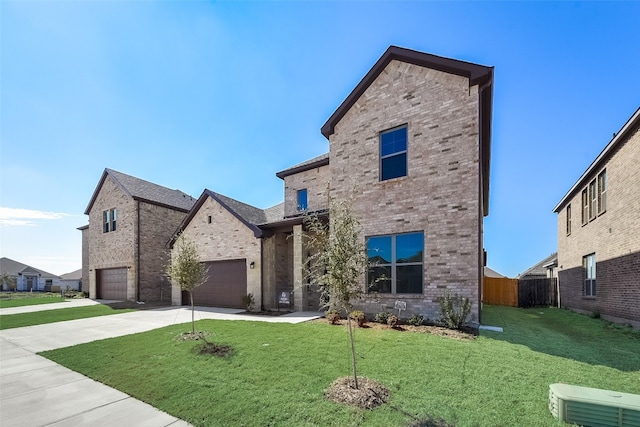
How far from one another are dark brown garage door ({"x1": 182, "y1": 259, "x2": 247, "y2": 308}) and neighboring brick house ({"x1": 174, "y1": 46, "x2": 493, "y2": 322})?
3.83 metres

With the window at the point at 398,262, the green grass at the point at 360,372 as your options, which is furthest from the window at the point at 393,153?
the green grass at the point at 360,372

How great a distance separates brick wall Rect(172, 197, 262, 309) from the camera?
14.7 m

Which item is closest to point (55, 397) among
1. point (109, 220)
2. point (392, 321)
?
point (392, 321)

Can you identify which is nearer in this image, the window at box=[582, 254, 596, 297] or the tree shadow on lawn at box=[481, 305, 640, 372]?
the tree shadow on lawn at box=[481, 305, 640, 372]

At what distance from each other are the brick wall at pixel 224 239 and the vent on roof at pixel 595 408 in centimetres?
1226

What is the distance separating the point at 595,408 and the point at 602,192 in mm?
13653

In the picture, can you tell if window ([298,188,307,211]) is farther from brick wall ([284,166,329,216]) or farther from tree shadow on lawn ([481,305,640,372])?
tree shadow on lawn ([481,305,640,372])

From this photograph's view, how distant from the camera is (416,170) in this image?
10.5 meters

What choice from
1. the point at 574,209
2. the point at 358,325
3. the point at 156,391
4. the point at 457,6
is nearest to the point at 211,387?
the point at 156,391

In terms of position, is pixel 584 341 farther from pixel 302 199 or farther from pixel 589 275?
pixel 302 199

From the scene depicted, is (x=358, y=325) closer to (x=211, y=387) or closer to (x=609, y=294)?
(x=211, y=387)

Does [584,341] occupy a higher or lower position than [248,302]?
higher

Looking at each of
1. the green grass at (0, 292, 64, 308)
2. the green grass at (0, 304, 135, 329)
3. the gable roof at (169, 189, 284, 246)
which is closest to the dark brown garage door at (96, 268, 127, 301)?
the green grass at (0, 292, 64, 308)

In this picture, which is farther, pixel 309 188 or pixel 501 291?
pixel 501 291
